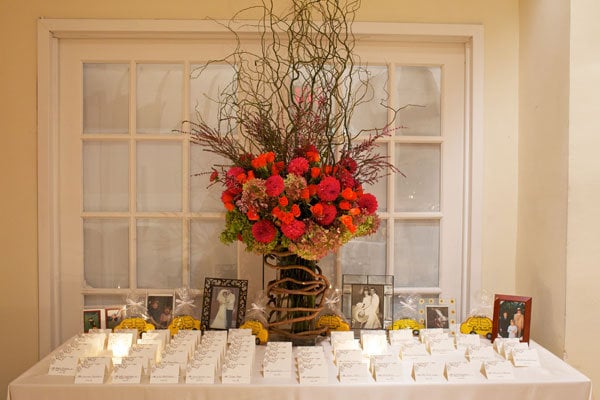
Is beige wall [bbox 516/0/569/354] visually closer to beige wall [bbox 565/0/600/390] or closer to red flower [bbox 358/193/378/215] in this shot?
beige wall [bbox 565/0/600/390]

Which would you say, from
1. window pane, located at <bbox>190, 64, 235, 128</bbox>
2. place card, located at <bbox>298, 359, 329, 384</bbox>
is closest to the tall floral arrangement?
window pane, located at <bbox>190, 64, 235, 128</bbox>

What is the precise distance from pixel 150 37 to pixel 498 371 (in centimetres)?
189

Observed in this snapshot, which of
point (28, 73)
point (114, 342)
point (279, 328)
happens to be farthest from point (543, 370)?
point (28, 73)

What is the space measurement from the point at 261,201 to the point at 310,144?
10.9 inches

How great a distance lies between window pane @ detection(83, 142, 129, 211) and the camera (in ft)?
8.29

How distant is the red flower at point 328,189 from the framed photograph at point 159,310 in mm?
857

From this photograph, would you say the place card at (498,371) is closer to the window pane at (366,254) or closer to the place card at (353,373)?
the place card at (353,373)

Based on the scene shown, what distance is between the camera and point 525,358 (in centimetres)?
196

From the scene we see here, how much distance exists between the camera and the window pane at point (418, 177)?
2555mm

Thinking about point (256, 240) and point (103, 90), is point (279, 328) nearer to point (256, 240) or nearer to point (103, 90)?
point (256, 240)

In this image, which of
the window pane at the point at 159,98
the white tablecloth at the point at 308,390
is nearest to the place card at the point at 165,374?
the white tablecloth at the point at 308,390

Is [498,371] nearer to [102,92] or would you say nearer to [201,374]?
[201,374]

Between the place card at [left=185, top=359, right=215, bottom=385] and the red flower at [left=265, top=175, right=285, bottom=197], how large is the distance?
585 millimetres

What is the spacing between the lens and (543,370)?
1.94 metres
